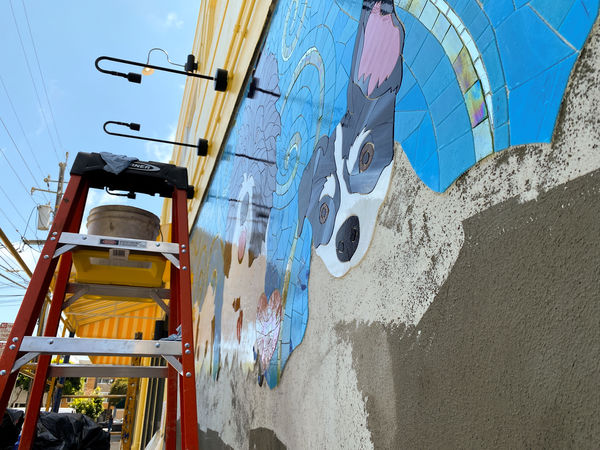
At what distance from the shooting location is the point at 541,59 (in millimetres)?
632

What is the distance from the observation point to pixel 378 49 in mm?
1138

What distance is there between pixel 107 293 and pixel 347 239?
6.30 ft

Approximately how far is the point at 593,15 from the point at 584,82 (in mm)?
80

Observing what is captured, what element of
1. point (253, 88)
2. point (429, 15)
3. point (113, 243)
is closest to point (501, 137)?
point (429, 15)

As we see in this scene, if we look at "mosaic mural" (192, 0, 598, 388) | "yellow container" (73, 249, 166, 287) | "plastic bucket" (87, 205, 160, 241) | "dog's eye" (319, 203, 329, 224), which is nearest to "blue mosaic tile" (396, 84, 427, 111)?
"mosaic mural" (192, 0, 598, 388)

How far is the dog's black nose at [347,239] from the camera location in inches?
44.3

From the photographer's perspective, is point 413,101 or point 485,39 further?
point 413,101

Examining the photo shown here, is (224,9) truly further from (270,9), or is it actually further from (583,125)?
(583,125)

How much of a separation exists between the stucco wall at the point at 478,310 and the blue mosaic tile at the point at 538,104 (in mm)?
14

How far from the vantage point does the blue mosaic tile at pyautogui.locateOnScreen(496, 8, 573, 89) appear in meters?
0.62

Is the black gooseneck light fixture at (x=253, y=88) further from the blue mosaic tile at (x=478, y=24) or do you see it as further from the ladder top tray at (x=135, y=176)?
the blue mosaic tile at (x=478, y=24)

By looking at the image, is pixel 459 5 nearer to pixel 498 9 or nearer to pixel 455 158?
pixel 498 9

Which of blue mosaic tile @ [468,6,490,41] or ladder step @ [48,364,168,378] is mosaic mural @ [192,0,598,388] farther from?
ladder step @ [48,364,168,378]

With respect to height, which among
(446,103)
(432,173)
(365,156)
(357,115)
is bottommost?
(432,173)
